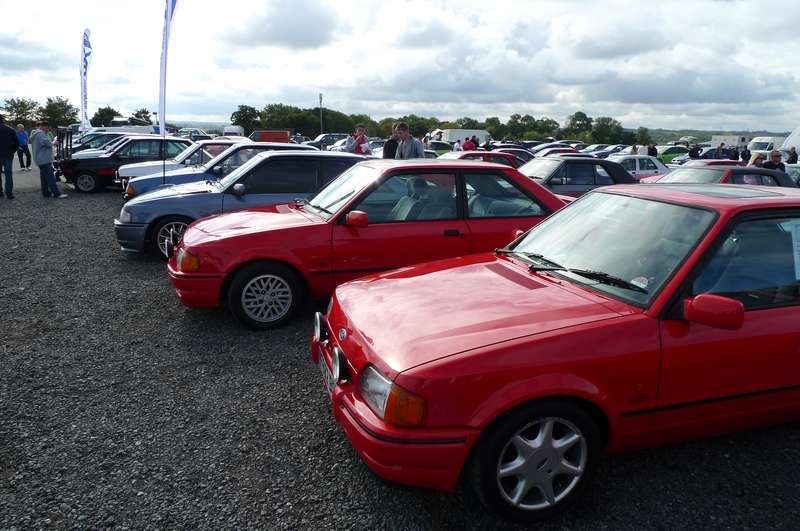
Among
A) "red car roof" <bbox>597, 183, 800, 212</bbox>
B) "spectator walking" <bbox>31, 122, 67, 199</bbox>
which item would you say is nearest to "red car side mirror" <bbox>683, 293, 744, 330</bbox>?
"red car roof" <bbox>597, 183, 800, 212</bbox>

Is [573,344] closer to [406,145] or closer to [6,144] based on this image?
[406,145]

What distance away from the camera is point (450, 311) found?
2814 mm

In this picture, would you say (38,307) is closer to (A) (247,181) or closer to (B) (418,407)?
(A) (247,181)

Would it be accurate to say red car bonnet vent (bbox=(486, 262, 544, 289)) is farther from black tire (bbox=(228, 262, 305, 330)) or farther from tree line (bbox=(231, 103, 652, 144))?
tree line (bbox=(231, 103, 652, 144))

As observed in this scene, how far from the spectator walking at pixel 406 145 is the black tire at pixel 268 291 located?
16.0ft

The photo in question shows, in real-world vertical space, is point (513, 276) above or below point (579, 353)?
above

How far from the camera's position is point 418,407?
7.70ft

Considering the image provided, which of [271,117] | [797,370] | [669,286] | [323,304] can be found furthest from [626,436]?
[271,117]

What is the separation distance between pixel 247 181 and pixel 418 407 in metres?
5.60

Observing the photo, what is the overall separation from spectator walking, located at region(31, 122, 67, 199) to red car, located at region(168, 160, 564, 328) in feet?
32.2

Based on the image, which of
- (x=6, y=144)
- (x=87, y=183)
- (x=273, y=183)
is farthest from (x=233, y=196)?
(x=87, y=183)

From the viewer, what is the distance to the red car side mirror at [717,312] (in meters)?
2.45

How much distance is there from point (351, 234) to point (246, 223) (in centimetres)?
102

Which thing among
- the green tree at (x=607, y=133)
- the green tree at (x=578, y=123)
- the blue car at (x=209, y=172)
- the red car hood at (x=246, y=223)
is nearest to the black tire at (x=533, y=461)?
the red car hood at (x=246, y=223)
